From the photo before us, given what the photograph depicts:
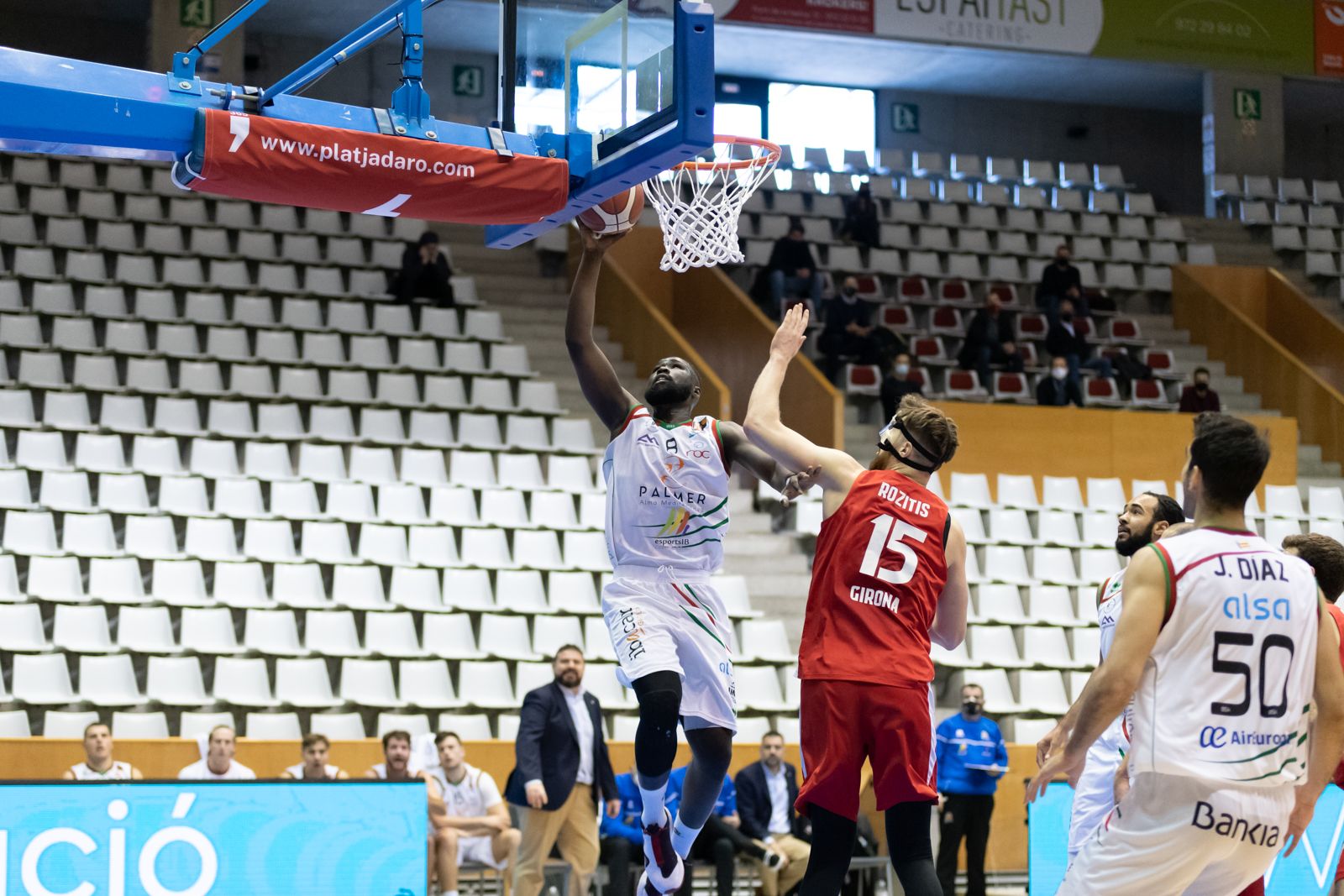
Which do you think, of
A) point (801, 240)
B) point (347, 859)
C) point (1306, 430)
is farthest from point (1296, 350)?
point (347, 859)

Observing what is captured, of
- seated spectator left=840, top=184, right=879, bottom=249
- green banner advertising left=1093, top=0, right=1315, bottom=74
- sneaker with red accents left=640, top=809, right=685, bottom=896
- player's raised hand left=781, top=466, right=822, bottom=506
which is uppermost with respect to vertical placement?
green banner advertising left=1093, top=0, right=1315, bottom=74

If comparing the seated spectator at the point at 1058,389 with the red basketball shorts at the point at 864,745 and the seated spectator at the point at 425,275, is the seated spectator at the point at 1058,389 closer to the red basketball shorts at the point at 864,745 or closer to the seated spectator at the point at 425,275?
the seated spectator at the point at 425,275

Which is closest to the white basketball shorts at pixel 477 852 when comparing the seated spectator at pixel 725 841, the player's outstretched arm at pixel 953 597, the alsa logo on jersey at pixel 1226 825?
the seated spectator at pixel 725 841

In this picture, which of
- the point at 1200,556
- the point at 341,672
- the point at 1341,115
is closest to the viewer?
the point at 1200,556

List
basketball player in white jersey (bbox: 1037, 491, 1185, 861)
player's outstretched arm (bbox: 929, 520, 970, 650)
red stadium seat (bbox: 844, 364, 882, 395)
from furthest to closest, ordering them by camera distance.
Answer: red stadium seat (bbox: 844, 364, 882, 395)
basketball player in white jersey (bbox: 1037, 491, 1185, 861)
player's outstretched arm (bbox: 929, 520, 970, 650)

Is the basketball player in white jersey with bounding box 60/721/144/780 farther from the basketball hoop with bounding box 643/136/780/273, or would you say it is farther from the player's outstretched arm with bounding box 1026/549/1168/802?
the player's outstretched arm with bounding box 1026/549/1168/802

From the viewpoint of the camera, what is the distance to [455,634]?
13633 millimetres

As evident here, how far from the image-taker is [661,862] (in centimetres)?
632

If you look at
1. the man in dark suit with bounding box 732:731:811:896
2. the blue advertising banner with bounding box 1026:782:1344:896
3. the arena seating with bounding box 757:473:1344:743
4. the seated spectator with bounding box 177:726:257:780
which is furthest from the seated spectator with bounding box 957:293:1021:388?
the seated spectator with bounding box 177:726:257:780

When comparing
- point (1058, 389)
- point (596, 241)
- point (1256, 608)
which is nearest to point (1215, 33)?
point (1058, 389)

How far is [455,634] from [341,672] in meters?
1.00

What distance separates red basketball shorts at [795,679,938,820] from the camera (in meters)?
5.50

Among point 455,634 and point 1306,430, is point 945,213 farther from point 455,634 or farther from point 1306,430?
point 455,634

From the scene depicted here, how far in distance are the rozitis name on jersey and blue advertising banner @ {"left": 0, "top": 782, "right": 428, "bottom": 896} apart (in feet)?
12.7
